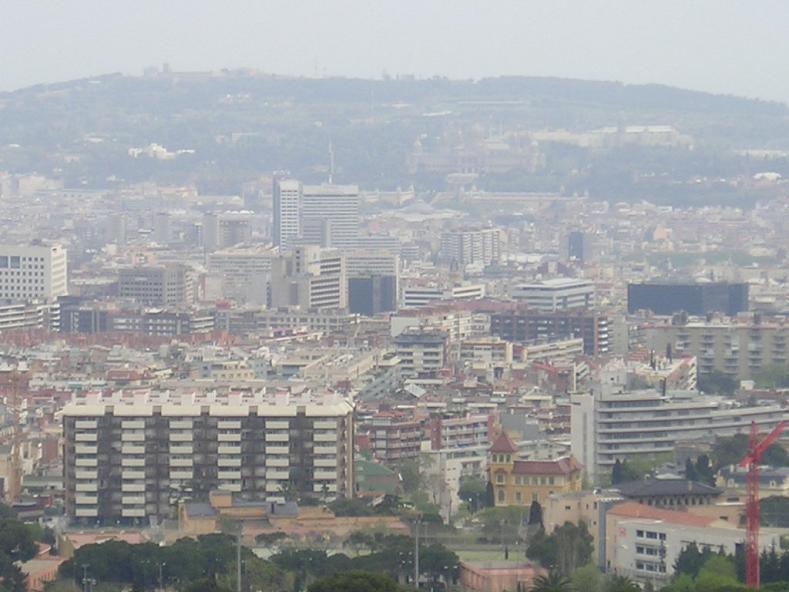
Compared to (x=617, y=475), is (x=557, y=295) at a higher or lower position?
lower

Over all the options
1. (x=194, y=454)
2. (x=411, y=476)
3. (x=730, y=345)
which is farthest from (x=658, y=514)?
(x=730, y=345)

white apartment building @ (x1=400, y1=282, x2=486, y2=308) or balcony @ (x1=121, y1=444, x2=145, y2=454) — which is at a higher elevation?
balcony @ (x1=121, y1=444, x2=145, y2=454)

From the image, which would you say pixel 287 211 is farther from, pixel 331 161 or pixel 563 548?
pixel 563 548

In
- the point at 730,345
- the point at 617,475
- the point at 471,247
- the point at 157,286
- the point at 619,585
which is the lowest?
the point at 471,247

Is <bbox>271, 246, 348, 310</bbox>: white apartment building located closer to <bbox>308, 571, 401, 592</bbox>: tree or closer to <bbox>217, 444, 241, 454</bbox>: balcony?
<bbox>217, 444, 241, 454</bbox>: balcony

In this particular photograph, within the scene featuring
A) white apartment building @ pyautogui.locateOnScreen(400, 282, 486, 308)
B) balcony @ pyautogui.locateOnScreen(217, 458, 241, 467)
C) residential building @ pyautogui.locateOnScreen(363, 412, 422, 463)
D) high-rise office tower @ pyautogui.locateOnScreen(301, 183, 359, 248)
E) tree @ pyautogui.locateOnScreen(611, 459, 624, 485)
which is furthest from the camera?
high-rise office tower @ pyautogui.locateOnScreen(301, 183, 359, 248)

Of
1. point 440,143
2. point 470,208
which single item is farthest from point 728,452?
point 440,143

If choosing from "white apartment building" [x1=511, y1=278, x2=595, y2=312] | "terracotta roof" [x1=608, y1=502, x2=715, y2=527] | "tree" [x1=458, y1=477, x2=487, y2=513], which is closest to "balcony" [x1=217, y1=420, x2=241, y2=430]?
"tree" [x1=458, y1=477, x2=487, y2=513]

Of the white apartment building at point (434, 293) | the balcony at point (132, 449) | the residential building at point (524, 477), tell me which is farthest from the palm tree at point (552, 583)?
the white apartment building at point (434, 293)
